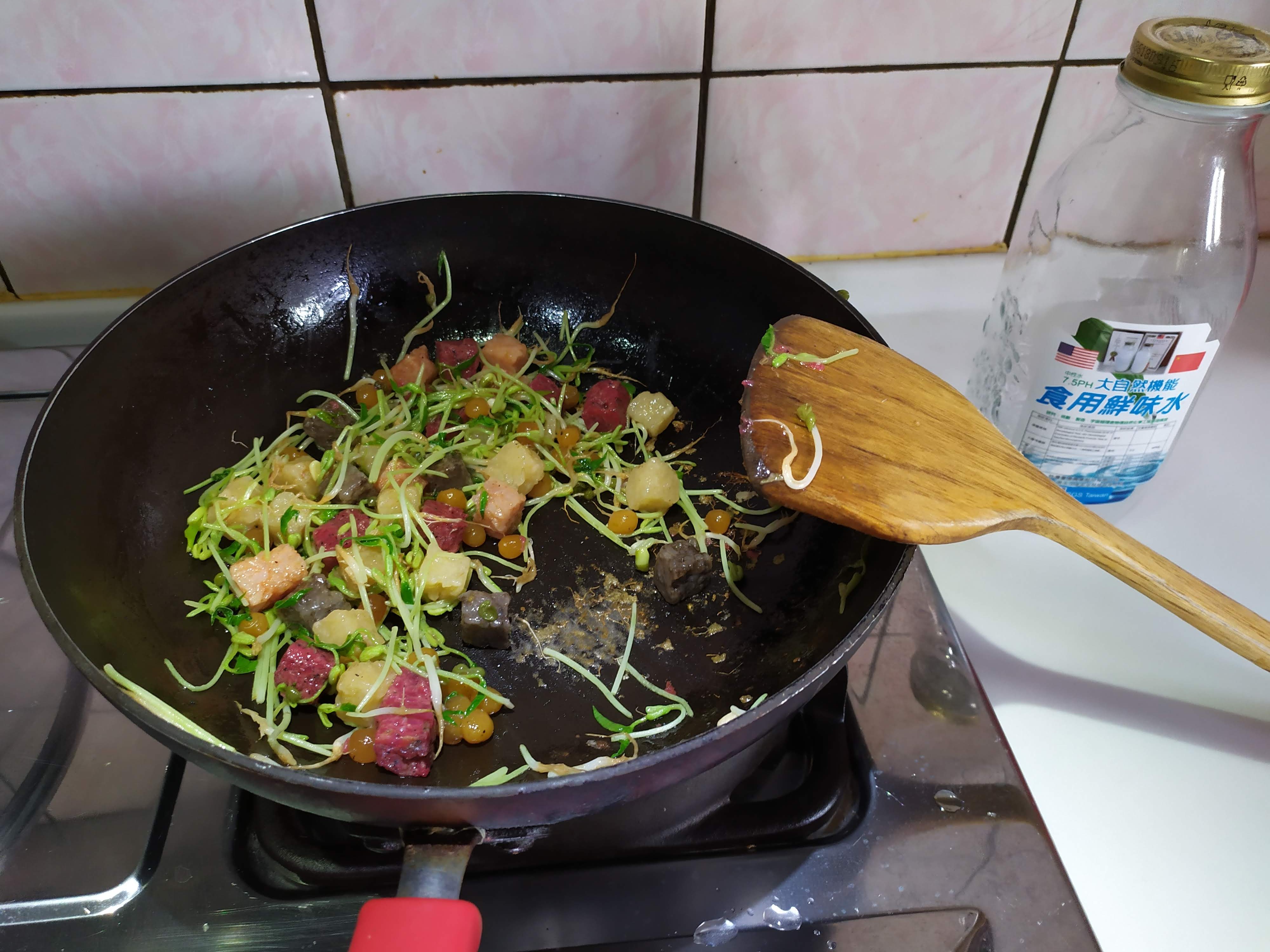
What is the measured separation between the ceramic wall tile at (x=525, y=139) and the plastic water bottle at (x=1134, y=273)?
51cm

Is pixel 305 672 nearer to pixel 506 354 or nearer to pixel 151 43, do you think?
pixel 506 354

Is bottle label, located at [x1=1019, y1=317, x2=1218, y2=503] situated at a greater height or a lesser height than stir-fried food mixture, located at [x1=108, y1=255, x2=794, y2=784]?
greater

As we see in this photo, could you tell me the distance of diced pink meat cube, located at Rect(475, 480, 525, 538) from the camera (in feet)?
3.66

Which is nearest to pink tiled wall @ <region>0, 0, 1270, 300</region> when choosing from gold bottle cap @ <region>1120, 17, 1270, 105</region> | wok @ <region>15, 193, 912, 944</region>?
wok @ <region>15, 193, 912, 944</region>

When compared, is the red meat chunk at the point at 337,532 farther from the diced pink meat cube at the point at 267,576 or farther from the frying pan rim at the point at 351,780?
the frying pan rim at the point at 351,780

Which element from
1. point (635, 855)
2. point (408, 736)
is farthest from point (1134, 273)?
point (408, 736)

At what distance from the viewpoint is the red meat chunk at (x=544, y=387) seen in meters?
1.27

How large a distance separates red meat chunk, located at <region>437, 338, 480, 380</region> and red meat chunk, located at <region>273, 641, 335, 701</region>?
48 cm

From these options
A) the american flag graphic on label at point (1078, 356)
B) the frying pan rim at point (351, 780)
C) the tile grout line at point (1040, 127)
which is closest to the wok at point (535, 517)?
the frying pan rim at point (351, 780)

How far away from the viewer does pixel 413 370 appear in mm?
1247

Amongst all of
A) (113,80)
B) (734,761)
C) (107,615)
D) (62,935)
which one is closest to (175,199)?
(113,80)

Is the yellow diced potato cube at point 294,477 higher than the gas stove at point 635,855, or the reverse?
the yellow diced potato cube at point 294,477

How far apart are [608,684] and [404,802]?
0.39 metres

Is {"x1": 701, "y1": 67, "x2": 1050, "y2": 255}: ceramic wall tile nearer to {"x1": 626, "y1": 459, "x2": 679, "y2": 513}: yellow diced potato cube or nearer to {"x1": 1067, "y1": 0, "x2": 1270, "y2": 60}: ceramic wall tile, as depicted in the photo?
{"x1": 1067, "y1": 0, "x2": 1270, "y2": 60}: ceramic wall tile
